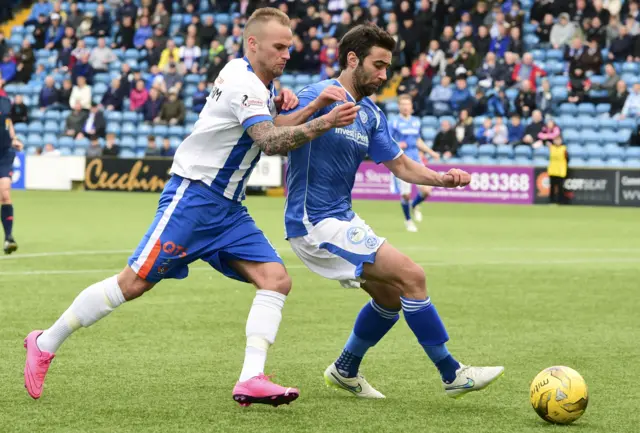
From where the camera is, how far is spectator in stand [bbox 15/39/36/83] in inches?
1332

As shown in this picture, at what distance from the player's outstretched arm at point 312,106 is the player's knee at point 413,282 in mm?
945

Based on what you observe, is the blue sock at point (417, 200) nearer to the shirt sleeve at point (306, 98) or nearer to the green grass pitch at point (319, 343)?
the green grass pitch at point (319, 343)

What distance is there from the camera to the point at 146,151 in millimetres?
29984

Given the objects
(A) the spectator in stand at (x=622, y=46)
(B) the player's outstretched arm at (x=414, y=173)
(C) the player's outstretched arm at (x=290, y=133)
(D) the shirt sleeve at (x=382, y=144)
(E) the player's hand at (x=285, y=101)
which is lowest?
(A) the spectator in stand at (x=622, y=46)

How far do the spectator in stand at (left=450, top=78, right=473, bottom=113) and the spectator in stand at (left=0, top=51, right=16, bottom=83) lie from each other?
45.6 feet

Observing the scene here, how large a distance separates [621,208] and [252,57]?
2034 centimetres

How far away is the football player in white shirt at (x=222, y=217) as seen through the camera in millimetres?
5816

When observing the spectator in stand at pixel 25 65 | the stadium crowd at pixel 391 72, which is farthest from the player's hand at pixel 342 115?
the spectator in stand at pixel 25 65

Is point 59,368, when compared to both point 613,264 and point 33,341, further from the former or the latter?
point 613,264

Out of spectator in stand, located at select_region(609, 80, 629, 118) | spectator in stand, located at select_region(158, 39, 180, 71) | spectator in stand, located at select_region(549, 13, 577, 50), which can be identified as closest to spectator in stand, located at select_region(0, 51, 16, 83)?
spectator in stand, located at select_region(158, 39, 180, 71)

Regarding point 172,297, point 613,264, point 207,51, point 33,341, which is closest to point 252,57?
point 33,341

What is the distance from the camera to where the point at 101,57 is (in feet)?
109

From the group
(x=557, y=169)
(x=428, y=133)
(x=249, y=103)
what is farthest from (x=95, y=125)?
(x=249, y=103)

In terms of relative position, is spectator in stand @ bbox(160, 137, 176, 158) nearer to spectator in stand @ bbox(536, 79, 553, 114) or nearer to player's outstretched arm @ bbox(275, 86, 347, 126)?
spectator in stand @ bbox(536, 79, 553, 114)
